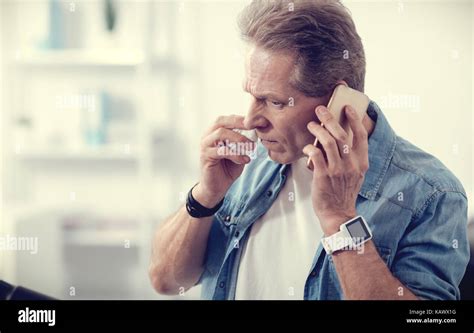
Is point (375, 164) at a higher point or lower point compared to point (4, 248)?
higher

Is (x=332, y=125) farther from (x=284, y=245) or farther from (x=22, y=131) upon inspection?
(x=22, y=131)

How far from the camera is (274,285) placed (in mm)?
1135

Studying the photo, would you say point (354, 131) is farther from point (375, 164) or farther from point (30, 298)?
point (30, 298)

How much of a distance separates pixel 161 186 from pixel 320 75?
0.40 metres

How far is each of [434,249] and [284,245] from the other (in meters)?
0.27

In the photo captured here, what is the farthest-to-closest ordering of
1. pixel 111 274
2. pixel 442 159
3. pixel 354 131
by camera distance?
pixel 111 274, pixel 442 159, pixel 354 131

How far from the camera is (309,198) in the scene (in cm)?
112

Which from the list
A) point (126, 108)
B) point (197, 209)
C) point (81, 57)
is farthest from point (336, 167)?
point (81, 57)

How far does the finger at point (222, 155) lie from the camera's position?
3.62ft

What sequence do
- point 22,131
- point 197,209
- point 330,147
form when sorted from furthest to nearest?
point 22,131 < point 197,209 < point 330,147

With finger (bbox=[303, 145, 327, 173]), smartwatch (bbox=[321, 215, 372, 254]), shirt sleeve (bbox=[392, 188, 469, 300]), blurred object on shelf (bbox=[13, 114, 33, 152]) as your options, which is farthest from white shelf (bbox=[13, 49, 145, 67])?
shirt sleeve (bbox=[392, 188, 469, 300])
